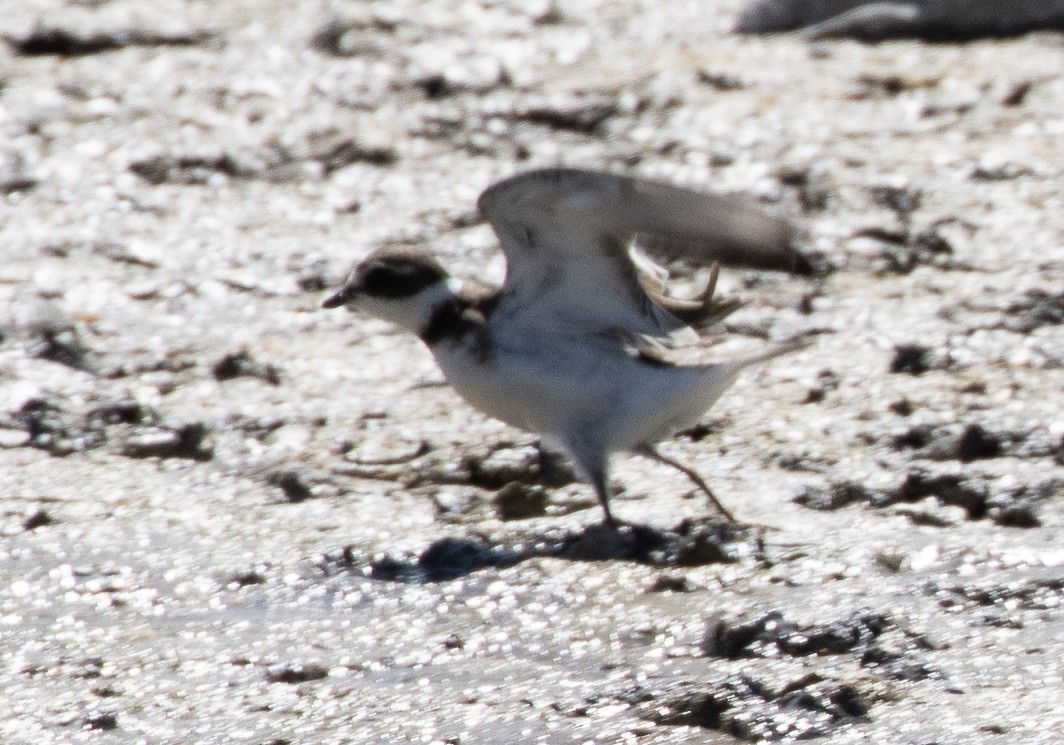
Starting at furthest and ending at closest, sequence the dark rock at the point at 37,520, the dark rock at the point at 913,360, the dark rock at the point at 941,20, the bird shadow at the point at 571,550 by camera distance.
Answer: the dark rock at the point at 941,20, the dark rock at the point at 913,360, the dark rock at the point at 37,520, the bird shadow at the point at 571,550

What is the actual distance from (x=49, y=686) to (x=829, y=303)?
11.1 feet

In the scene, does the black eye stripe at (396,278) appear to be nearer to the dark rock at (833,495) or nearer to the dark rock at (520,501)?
the dark rock at (520,501)

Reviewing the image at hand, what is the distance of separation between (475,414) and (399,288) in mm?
658

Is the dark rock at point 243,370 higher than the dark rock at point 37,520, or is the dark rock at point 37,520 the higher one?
the dark rock at point 243,370

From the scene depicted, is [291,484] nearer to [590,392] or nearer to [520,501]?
[520,501]

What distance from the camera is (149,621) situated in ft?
14.7

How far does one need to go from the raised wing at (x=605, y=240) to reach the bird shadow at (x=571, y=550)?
24.1 inches

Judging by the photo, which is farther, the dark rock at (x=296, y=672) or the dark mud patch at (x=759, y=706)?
the dark rock at (x=296, y=672)

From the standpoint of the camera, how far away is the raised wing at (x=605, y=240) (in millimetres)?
4660

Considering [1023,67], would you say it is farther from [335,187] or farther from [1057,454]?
[1057,454]

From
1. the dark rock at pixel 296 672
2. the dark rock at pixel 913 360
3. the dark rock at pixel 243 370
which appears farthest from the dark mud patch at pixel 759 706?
the dark rock at pixel 243 370

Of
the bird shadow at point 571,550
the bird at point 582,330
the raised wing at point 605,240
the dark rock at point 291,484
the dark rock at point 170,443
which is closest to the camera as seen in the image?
the raised wing at point 605,240

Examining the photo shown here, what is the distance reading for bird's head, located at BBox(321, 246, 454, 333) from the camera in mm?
5410

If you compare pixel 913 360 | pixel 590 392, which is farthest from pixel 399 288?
pixel 913 360
